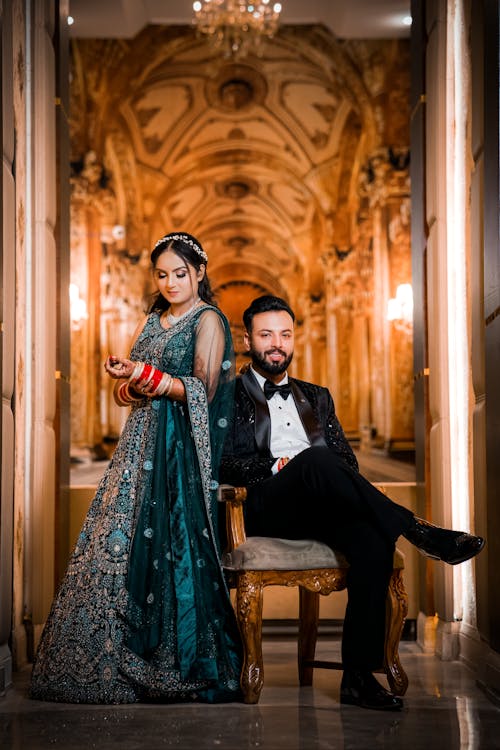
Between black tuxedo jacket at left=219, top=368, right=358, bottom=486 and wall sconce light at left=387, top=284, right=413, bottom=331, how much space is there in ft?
30.1

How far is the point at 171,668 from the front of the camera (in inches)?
138

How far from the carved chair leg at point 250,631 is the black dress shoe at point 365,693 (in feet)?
1.08

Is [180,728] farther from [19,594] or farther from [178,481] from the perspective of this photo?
[19,594]

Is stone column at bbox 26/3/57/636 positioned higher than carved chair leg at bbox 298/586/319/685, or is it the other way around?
stone column at bbox 26/3/57/636

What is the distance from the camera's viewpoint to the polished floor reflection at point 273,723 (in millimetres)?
2832

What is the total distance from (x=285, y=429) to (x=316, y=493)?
2.00 feet

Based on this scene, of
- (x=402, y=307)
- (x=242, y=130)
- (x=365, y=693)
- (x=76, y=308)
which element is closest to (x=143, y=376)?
(x=365, y=693)

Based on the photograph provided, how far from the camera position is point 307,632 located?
13.3 ft

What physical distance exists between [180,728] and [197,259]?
1930mm

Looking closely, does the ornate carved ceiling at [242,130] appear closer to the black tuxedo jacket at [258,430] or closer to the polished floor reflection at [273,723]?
the black tuxedo jacket at [258,430]

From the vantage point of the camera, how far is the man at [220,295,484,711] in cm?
337

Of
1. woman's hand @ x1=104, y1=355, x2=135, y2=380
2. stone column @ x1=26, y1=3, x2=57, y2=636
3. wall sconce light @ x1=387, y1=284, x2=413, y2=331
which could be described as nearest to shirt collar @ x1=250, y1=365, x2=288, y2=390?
woman's hand @ x1=104, y1=355, x2=135, y2=380

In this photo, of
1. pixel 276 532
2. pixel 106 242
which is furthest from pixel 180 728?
pixel 106 242

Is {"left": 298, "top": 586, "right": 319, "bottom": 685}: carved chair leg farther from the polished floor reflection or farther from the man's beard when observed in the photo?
the man's beard
